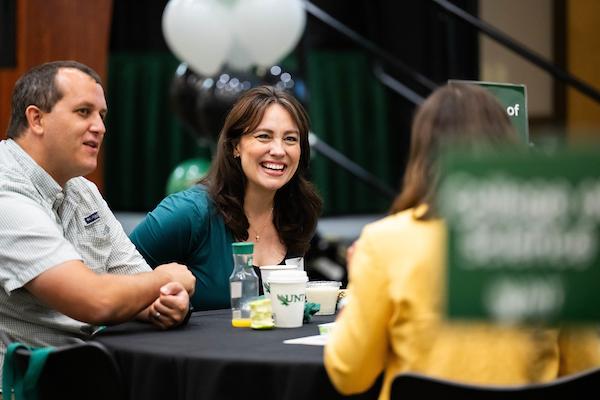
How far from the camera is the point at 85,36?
532 centimetres

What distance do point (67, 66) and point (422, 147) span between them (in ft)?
3.86

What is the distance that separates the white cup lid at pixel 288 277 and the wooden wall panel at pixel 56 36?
8.98 feet

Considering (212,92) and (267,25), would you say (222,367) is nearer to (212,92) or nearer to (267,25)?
(267,25)

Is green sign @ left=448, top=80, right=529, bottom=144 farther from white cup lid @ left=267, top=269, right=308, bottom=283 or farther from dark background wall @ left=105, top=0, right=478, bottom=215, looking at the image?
dark background wall @ left=105, top=0, right=478, bottom=215

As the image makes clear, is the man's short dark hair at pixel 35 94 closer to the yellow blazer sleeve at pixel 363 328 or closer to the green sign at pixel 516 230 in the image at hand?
the yellow blazer sleeve at pixel 363 328

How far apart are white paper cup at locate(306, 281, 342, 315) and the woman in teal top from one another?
1.19 feet

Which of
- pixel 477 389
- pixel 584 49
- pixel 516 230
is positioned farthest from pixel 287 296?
pixel 584 49

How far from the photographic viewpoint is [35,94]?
105 inches

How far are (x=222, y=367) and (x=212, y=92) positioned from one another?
4304mm

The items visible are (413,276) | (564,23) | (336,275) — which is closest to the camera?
(413,276)

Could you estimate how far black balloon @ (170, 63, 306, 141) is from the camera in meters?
6.26

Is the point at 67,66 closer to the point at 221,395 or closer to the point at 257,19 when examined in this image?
the point at 221,395

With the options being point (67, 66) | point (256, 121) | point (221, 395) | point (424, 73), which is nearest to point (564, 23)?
point (424, 73)

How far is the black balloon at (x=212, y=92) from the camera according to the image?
6.26 metres
